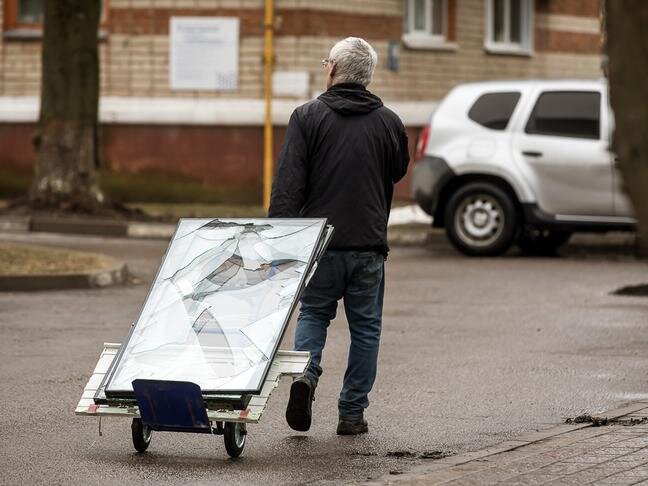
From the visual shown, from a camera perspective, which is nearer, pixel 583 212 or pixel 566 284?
pixel 566 284

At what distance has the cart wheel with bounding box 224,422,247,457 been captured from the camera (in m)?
5.93

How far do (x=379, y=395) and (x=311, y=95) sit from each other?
16.2 meters

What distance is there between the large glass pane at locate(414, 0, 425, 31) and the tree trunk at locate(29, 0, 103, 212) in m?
7.35

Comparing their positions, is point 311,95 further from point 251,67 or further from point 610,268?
point 610,268

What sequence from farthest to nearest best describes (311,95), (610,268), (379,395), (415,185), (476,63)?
1. (476,63)
2. (311,95)
3. (415,185)
4. (610,268)
5. (379,395)

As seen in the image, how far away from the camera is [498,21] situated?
1090 inches

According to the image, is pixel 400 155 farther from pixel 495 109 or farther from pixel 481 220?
pixel 495 109

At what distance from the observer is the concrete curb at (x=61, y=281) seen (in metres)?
13.0

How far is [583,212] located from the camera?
54.3 ft

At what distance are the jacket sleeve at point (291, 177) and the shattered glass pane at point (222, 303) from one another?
11 centimetres

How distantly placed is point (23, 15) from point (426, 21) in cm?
676

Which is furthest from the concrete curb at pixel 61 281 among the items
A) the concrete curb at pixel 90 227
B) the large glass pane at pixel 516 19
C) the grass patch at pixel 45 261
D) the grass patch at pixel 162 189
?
the large glass pane at pixel 516 19

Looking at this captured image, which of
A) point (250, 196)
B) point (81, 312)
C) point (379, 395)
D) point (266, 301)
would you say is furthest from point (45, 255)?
point (250, 196)

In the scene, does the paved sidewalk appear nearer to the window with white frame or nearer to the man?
the man
